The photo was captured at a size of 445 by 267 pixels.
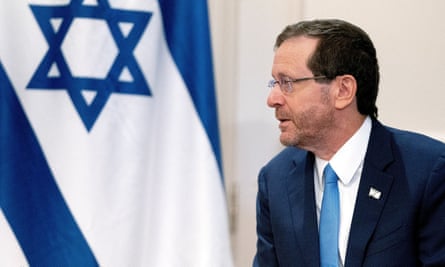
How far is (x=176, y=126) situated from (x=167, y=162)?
0.09 metres

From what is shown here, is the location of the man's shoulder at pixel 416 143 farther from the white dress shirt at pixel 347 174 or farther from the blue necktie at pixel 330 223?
the blue necktie at pixel 330 223

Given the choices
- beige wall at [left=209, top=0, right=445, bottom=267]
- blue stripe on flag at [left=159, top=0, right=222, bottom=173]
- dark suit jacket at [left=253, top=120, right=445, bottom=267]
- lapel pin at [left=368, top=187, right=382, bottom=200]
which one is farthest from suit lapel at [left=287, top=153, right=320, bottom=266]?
beige wall at [left=209, top=0, right=445, bottom=267]

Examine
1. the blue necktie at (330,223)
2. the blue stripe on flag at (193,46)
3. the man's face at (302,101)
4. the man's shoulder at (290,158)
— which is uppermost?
the blue stripe on flag at (193,46)

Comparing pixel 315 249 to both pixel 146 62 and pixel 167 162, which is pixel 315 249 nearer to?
pixel 167 162

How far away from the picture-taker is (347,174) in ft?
6.29

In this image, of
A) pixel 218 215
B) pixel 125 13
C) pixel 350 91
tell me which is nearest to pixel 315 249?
pixel 218 215

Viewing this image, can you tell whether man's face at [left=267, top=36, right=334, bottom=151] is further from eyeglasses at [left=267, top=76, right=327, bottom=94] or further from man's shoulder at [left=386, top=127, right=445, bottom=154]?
man's shoulder at [left=386, top=127, right=445, bottom=154]

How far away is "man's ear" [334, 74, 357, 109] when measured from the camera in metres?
1.94

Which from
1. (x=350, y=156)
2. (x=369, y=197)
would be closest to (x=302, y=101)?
(x=350, y=156)

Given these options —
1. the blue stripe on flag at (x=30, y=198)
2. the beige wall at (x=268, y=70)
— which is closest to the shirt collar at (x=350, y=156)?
the beige wall at (x=268, y=70)

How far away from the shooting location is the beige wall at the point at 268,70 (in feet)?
7.76

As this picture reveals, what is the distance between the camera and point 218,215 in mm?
1917

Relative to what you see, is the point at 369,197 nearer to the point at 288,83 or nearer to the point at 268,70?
the point at 288,83

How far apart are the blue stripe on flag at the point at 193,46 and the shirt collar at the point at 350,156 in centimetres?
31
